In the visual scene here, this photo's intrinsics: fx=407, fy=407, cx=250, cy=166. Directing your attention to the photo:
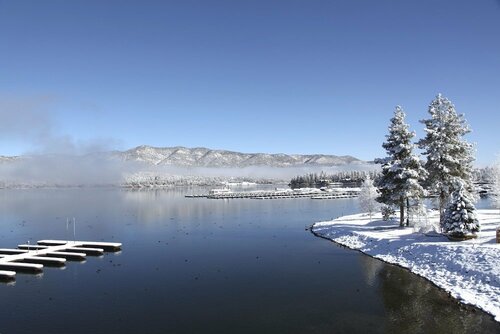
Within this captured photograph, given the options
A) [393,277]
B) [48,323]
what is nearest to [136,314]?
[48,323]

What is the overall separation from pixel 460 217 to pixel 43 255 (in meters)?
45.5

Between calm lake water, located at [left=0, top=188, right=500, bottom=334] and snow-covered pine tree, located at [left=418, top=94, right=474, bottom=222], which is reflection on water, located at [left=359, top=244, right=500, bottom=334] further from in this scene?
snow-covered pine tree, located at [left=418, top=94, right=474, bottom=222]

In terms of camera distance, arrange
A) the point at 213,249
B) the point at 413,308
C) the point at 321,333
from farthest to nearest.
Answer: the point at 213,249 < the point at 413,308 < the point at 321,333

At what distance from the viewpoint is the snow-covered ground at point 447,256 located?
28.1m

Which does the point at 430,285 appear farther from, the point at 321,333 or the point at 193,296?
the point at 193,296

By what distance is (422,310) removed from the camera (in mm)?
26047

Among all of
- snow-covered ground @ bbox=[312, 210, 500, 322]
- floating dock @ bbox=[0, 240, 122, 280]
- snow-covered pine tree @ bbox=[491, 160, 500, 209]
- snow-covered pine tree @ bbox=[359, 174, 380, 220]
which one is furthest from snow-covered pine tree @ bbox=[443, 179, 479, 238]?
snow-covered pine tree @ bbox=[491, 160, 500, 209]

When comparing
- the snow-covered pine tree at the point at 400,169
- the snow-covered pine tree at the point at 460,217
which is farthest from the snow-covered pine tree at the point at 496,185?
the snow-covered pine tree at the point at 460,217

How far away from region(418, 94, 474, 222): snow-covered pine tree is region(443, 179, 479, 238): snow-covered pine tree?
25.8 ft

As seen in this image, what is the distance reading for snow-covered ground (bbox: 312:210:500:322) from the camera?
28.1m

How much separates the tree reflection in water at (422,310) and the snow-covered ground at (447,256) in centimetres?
93

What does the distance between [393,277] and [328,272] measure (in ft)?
18.7

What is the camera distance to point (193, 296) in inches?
1198

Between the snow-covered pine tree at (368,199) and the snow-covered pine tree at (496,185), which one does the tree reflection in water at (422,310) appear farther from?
the snow-covered pine tree at (496,185)
